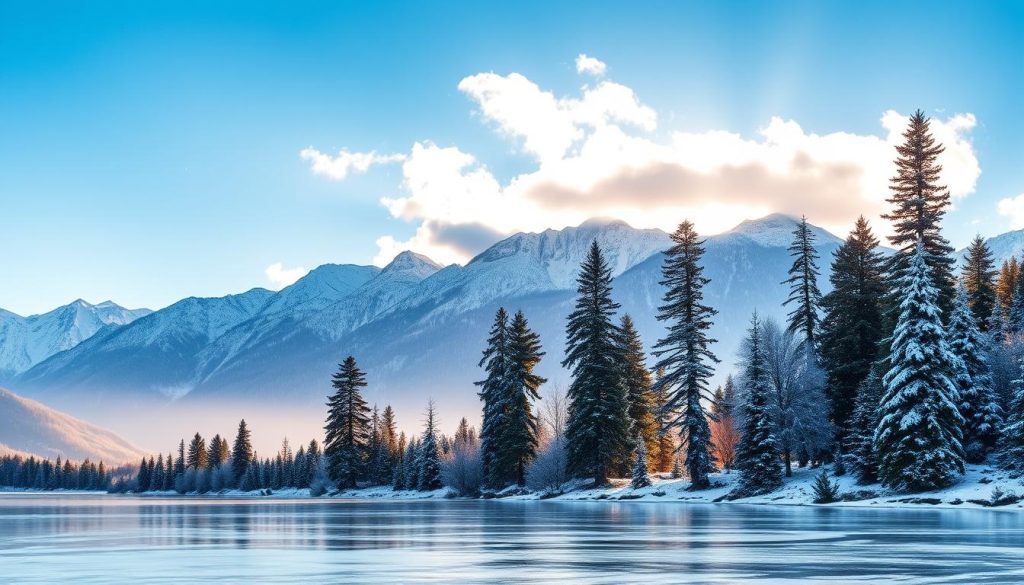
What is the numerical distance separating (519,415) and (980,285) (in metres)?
42.6

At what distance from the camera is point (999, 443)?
175 ft

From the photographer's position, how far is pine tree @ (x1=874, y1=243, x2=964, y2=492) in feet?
162

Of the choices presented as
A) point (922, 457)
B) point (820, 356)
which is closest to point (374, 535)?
point (922, 457)

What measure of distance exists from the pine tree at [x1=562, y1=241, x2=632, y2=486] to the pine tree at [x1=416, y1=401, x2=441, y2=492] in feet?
97.1

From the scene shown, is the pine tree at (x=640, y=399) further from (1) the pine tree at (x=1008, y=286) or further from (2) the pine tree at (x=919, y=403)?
(1) the pine tree at (x=1008, y=286)

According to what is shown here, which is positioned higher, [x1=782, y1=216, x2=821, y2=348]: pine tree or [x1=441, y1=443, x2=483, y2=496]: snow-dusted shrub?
[x1=782, y1=216, x2=821, y2=348]: pine tree

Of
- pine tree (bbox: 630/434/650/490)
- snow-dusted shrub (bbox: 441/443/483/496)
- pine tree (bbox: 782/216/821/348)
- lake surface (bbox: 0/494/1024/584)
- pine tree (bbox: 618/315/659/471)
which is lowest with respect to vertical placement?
snow-dusted shrub (bbox: 441/443/483/496)

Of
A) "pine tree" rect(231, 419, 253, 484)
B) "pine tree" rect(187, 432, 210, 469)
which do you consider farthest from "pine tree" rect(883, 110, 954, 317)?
"pine tree" rect(187, 432, 210, 469)

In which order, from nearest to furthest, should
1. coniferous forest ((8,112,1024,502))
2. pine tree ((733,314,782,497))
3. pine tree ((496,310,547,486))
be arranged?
coniferous forest ((8,112,1024,502)) < pine tree ((733,314,782,497)) < pine tree ((496,310,547,486))

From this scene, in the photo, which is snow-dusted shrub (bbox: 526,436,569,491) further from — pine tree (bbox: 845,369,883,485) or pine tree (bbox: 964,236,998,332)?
pine tree (bbox: 964,236,998,332)

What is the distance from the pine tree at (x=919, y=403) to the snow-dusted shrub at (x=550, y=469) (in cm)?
3125

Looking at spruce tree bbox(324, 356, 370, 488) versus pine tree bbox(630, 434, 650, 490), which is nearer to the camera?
pine tree bbox(630, 434, 650, 490)

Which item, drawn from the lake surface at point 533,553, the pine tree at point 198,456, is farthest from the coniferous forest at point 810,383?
the pine tree at point 198,456

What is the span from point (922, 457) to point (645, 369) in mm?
40305
